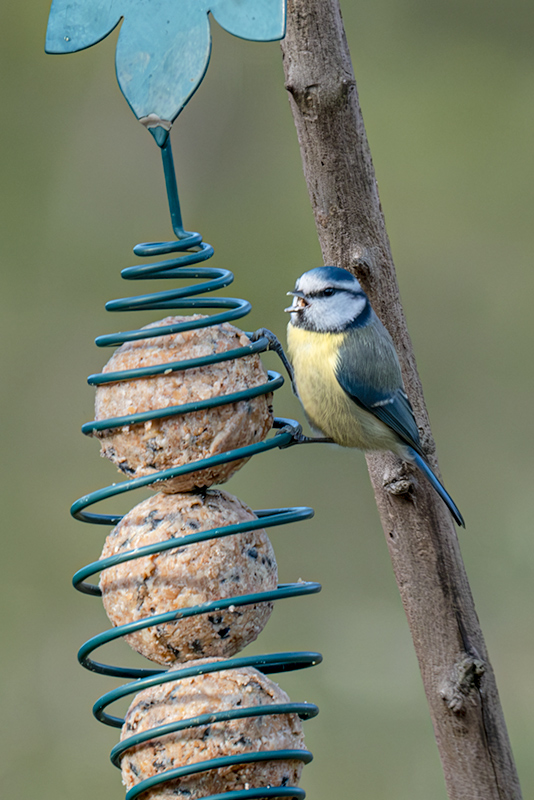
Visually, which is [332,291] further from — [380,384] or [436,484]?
[436,484]

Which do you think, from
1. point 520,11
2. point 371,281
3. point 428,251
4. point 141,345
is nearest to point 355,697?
point 428,251

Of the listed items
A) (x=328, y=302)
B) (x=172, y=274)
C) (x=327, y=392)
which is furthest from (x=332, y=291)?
(x=172, y=274)

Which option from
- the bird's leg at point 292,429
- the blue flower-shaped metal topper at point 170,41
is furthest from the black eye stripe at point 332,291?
the blue flower-shaped metal topper at point 170,41

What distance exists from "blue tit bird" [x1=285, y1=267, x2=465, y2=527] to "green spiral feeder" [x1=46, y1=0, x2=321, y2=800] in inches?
9.0

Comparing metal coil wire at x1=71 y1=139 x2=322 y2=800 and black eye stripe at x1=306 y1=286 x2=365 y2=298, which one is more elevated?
black eye stripe at x1=306 y1=286 x2=365 y2=298

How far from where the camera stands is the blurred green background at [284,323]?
185 centimetres

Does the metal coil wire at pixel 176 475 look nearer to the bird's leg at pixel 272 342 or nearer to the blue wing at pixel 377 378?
the bird's leg at pixel 272 342

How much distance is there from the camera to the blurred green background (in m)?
1.85

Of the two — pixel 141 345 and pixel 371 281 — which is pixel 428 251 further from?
pixel 141 345

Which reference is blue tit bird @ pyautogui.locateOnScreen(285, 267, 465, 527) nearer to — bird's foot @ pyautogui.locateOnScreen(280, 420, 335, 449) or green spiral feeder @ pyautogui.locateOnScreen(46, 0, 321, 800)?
bird's foot @ pyautogui.locateOnScreen(280, 420, 335, 449)

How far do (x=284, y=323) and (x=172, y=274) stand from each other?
114cm

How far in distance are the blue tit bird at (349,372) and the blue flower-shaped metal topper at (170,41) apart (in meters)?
0.30

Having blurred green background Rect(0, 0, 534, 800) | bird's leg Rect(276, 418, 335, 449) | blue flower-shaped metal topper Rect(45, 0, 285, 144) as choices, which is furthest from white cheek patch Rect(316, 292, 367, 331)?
blurred green background Rect(0, 0, 534, 800)

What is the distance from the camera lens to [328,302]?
982 mm
